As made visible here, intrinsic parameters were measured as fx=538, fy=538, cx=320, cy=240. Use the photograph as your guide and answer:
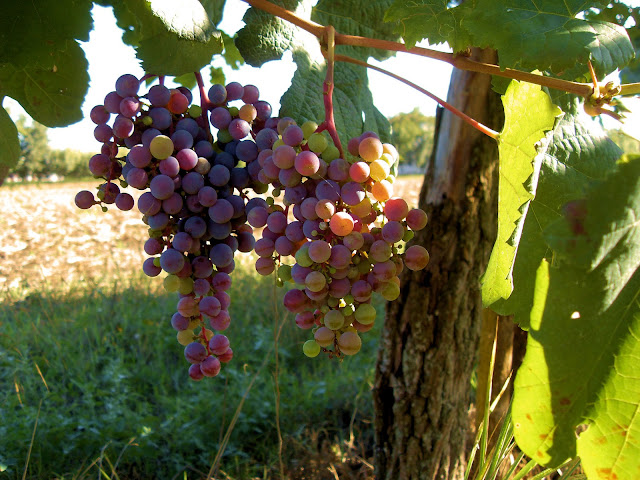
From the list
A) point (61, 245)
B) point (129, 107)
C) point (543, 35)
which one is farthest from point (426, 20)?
point (61, 245)

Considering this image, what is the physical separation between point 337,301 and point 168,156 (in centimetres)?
33

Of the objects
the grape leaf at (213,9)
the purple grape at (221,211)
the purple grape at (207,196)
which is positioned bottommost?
the purple grape at (221,211)

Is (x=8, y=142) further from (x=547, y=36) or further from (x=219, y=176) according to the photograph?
(x=547, y=36)

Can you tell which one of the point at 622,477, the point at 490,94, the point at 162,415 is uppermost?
the point at 490,94

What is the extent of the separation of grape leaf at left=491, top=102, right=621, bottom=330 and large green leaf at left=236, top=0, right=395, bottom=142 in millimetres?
375

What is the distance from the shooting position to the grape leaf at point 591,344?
1.94 feet

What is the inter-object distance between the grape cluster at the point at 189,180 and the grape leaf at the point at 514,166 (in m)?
0.36

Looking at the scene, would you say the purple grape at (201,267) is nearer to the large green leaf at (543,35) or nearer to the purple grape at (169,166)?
the purple grape at (169,166)

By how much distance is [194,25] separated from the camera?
2.75 ft

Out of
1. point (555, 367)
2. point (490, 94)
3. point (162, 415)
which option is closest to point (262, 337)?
point (162, 415)

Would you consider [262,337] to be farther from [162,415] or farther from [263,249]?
[263,249]

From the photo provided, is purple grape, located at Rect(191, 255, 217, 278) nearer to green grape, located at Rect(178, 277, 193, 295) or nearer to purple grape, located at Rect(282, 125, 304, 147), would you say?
green grape, located at Rect(178, 277, 193, 295)

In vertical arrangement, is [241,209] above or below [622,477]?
above

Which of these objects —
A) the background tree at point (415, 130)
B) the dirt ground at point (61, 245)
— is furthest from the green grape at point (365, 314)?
the background tree at point (415, 130)
